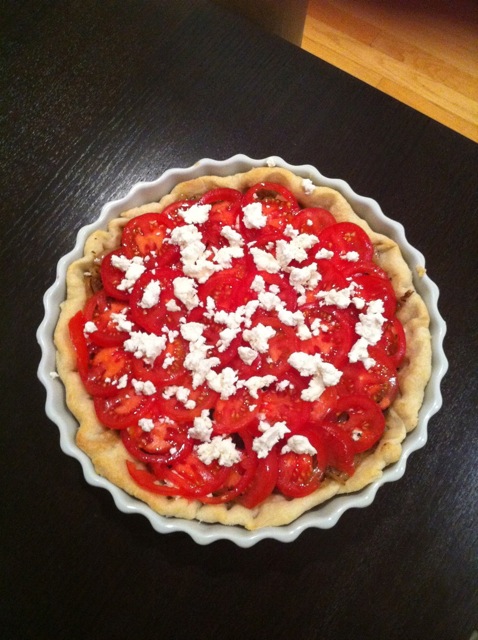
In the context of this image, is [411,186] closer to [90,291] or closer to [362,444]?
[362,444]

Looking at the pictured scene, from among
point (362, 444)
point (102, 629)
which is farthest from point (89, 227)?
point (102, 629)

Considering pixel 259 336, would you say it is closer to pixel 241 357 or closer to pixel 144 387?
pixel 241 357

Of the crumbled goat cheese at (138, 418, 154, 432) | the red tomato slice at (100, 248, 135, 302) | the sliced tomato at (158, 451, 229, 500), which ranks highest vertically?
the red tomato slice at (100, 248, 135, 302)

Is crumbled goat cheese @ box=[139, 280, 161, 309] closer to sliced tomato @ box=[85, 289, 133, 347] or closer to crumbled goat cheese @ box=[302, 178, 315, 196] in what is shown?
sliced tomato @ box=[85, 289, 133, 347]

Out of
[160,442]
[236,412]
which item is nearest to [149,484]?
[160,442]

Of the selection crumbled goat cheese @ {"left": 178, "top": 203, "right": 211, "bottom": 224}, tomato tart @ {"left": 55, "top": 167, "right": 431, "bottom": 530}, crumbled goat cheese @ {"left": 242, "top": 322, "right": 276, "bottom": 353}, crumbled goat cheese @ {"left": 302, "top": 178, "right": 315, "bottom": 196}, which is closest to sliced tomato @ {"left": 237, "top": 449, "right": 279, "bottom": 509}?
tomato tart @ {"left": 55, "top": 167, "right": 431, "bottom": 530}

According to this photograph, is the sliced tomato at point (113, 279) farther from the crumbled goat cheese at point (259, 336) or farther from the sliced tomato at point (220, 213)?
the crumbled goat cheese at point (259, 336)

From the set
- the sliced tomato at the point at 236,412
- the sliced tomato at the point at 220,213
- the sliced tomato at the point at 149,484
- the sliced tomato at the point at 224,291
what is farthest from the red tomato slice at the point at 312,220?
the sliced tomato at the point at 149,484
